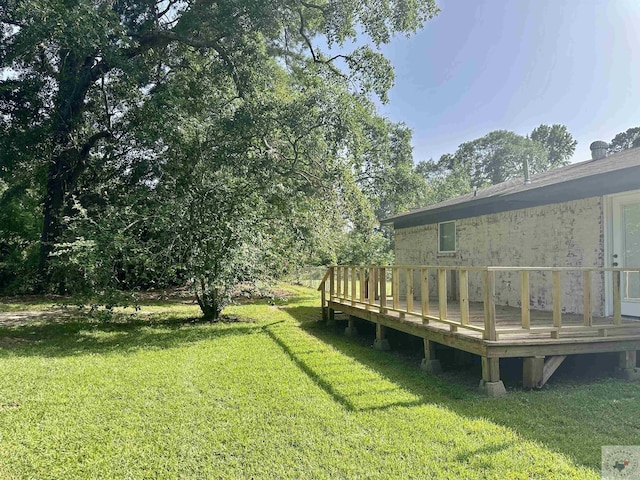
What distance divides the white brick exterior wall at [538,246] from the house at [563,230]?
0.01 metres

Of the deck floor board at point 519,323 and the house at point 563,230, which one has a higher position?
the house at point 563,230

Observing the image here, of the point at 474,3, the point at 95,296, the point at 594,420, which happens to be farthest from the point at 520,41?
the point at 95,296

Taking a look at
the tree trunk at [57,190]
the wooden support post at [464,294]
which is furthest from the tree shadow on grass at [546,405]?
the tree trunk at [57,190]

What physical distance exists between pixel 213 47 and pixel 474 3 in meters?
9.36

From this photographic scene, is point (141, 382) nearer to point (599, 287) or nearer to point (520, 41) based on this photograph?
point (599, 287)

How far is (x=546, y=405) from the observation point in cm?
430

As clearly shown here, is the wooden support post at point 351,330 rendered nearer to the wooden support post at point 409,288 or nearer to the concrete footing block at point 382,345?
the concrete footing block at point 382,345

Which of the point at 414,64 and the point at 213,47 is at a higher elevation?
the point at 414,64

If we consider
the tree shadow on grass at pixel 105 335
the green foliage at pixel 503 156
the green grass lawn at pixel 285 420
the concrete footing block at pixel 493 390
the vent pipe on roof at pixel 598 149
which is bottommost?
the tree shadow on grass at pixel 105 335

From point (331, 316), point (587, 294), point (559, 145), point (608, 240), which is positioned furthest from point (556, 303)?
point (559, 145)

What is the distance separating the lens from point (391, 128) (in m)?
22.3

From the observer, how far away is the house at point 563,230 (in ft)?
20.9

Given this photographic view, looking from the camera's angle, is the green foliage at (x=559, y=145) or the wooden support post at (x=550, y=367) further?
the green foliage at (x=559, y=145)

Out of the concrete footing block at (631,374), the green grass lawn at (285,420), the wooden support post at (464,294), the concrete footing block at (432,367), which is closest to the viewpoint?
the green grass lawn at (285,420)
